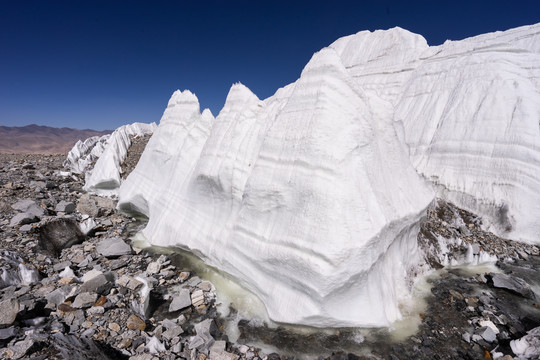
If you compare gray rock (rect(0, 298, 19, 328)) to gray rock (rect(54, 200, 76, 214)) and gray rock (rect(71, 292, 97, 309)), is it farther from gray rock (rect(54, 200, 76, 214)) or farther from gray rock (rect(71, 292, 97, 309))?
gray rock (rect(54, 200, 76, 214))

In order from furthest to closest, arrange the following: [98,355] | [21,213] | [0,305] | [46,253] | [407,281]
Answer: [21,213]
[46,253]
[407,281]
[0,305]
[98,355]

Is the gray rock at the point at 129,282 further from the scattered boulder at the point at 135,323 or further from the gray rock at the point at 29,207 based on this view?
the gray rock at the point at 29,207

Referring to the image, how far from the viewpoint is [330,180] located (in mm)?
3439

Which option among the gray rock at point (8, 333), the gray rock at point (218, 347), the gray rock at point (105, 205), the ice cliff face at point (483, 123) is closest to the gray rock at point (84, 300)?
the gray rock at point (8, 333)

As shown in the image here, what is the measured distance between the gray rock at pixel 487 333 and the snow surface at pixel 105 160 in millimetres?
9521

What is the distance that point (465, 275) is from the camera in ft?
16.6

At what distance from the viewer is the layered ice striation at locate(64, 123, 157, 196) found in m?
8.51

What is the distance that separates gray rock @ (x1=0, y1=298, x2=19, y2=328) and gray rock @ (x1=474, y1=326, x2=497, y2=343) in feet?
19.3

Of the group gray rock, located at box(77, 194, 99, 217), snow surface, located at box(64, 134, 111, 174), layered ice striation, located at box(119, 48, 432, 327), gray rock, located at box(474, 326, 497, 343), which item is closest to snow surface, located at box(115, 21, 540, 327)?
layered ice striation, located at box(119, 48, 432, 327)

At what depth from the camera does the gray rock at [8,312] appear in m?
2.91

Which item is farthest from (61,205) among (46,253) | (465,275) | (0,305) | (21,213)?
(465,275)

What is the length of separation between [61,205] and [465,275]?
9.74 metres

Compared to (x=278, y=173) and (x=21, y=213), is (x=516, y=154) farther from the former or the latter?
(x=21, y=213)

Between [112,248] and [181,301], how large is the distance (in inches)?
93.3
